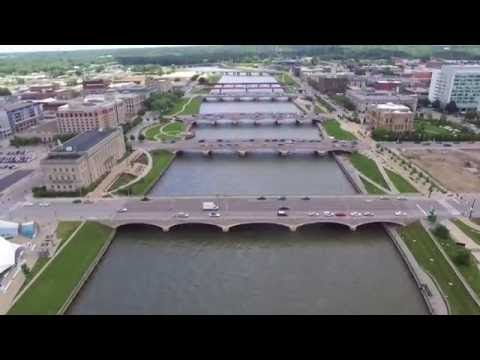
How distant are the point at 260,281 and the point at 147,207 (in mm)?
13896

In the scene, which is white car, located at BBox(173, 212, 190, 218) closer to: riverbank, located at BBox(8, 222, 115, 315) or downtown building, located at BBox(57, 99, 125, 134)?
riverbank, located at BBox(8, 222, 115, 315)

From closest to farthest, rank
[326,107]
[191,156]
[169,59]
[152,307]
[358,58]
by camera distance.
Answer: [152,307] < [191,156] < [326,107] < [358,58] < [169,59]

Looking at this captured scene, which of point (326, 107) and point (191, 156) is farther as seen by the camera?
point (326, 107)

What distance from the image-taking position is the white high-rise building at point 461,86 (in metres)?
75.0

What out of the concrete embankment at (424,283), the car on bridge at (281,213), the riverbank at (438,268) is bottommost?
the concrete embankment at (424,283)

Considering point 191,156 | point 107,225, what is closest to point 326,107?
point 191,156

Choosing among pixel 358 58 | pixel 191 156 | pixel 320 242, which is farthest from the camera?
pixel 358 58

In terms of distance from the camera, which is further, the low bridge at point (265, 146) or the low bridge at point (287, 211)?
the low bridge at point (265, 146)

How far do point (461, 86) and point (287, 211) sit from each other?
62.2 m

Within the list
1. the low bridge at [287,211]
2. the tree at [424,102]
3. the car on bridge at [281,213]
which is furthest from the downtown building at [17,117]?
the tree at [424,102]

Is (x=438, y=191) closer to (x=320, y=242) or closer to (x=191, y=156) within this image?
(x=320, y=242)

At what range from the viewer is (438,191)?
37.7 m

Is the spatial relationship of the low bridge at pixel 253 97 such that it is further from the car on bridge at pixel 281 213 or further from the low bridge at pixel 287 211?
the car on bridge at pixel 281 213

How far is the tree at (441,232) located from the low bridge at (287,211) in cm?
237
